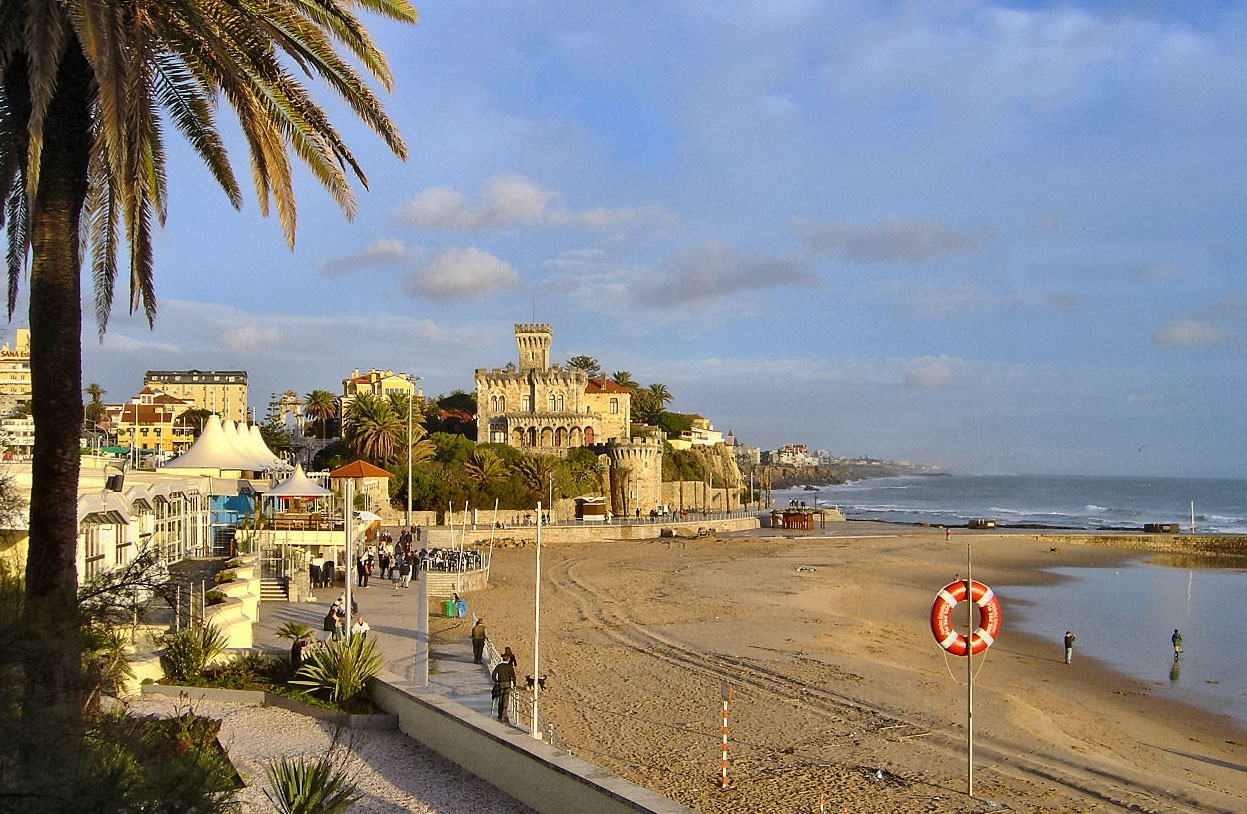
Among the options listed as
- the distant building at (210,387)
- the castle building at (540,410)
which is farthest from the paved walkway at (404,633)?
the distant building at (210,387)

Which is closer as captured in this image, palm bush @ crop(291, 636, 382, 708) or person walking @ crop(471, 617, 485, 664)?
palm bush @ crop(291, 636, 382, 708)

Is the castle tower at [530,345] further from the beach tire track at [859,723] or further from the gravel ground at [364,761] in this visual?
the gravel ground at [364,761]

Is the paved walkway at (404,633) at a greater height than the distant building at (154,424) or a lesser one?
lesser

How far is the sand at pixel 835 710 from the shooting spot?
43.9ft

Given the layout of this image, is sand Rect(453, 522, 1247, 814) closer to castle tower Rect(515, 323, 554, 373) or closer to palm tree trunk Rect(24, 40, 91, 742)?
palm tree trunk Rect(24, 40, 91, 742)

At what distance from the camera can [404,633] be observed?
18297mm

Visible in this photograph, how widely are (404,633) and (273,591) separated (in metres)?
5.64

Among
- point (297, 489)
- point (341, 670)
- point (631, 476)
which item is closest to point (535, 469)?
point (631, 476)

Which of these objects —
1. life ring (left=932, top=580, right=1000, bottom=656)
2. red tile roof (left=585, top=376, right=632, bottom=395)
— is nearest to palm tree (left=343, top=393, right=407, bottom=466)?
red tile roof (left=585, top=376, right=632, bottom=395)

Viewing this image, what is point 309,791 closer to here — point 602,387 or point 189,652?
point 189,652

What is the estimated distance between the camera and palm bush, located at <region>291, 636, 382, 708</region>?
38.0 ft

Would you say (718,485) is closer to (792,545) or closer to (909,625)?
(792,545)

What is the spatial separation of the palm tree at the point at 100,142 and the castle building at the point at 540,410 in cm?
5835

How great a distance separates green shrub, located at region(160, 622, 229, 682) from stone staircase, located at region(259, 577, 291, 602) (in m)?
9.53
